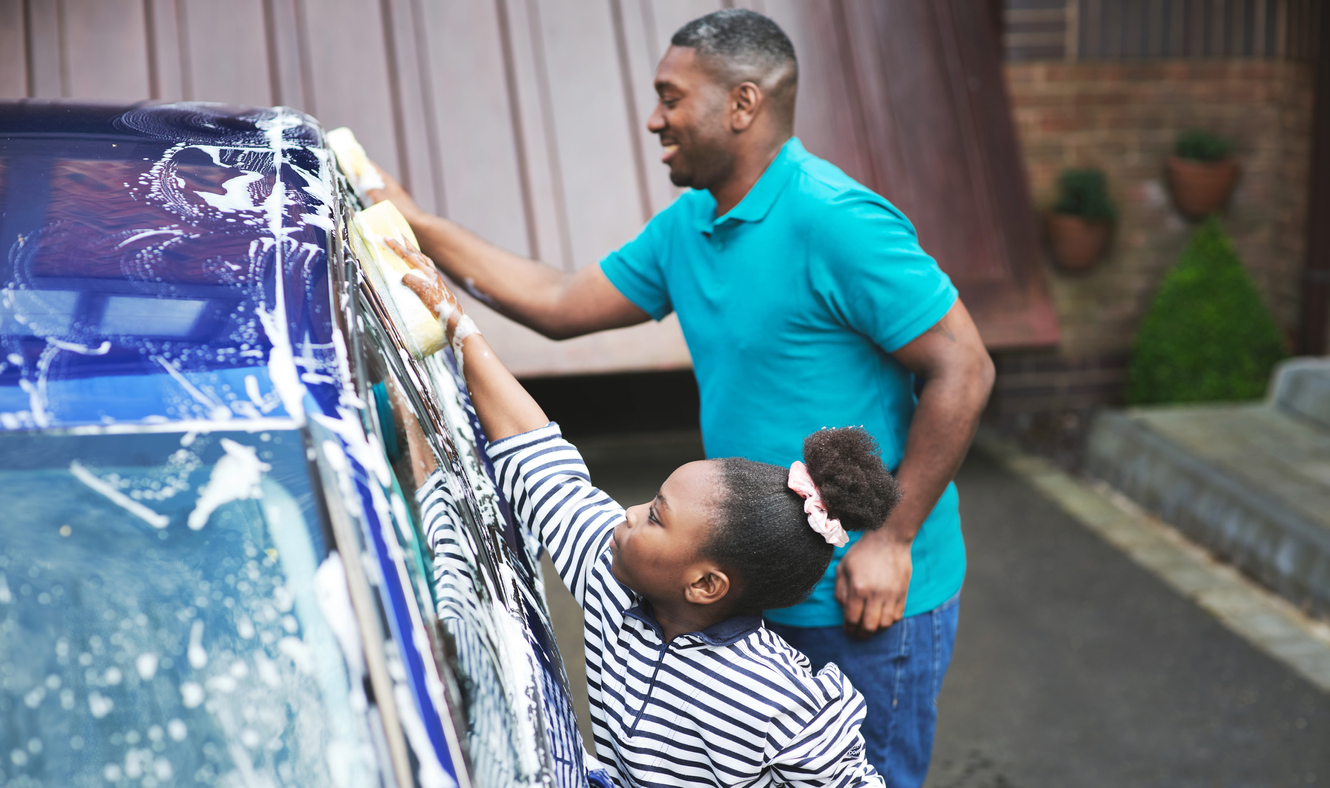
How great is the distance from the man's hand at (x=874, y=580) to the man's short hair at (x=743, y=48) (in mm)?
796

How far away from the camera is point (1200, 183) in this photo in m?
5.68

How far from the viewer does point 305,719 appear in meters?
1.00

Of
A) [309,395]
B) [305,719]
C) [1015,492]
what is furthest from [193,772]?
[1015,492]

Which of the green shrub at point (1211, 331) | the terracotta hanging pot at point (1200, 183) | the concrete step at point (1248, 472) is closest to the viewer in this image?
the concrete step at point (1248, 472)

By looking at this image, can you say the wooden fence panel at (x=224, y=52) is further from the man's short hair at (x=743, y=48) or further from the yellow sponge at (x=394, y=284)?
the yellow sponge at (x=394, y=284)

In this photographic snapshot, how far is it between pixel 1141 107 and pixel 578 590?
16.6 ft

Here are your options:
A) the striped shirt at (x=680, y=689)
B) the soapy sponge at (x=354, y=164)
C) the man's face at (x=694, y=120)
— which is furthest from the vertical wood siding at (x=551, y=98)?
the striped shirt at (x=680, y=689)

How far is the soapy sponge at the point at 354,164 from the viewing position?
2018 millimetres

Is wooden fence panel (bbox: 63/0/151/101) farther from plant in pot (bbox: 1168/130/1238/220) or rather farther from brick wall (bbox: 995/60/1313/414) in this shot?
plant in pot (bbox: 1168/130/1238/220)

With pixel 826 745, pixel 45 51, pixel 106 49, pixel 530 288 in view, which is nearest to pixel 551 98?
pixel 106 49

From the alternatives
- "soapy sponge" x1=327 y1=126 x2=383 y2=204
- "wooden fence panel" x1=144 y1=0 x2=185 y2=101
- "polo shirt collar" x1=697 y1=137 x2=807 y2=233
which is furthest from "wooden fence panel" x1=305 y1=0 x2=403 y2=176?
"polo shirt collar" x1=697 y1=137 x2=807 y2=233

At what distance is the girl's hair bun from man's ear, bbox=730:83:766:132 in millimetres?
712

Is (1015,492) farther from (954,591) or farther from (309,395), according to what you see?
(309,395)

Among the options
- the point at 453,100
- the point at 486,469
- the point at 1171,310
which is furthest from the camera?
the point at 1171,310
